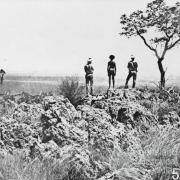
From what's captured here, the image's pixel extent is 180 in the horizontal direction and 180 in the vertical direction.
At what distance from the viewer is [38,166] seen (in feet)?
23.4

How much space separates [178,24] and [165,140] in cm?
2205

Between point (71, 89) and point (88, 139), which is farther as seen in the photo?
point (71, 89)

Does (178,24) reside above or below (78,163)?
above

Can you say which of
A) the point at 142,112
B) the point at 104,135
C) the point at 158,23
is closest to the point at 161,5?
the point at 158,23

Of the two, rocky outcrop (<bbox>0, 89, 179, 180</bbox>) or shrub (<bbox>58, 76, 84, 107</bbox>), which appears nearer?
rocky outcrop (<bbox>0, 89, 179, 180</bbox>)

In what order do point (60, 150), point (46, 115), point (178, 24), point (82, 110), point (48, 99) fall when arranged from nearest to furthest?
point (60, 150) < point (46, 115) < point (48, 99) < point (82, 110) < point (178, 24)

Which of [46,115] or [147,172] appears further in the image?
[46,115]

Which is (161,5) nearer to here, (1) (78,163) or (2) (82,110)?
(2) (82,110)

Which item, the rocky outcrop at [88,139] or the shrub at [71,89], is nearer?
the rocky outcrop at [88,139]

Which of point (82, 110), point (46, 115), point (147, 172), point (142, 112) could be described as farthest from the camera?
point (142, 112)

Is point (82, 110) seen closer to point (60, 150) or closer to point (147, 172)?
point (60, 150)

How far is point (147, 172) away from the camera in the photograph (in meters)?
6.78

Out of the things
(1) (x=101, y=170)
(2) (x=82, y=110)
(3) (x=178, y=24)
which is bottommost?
(1) (x=101, y=170)

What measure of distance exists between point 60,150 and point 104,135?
1.09m
